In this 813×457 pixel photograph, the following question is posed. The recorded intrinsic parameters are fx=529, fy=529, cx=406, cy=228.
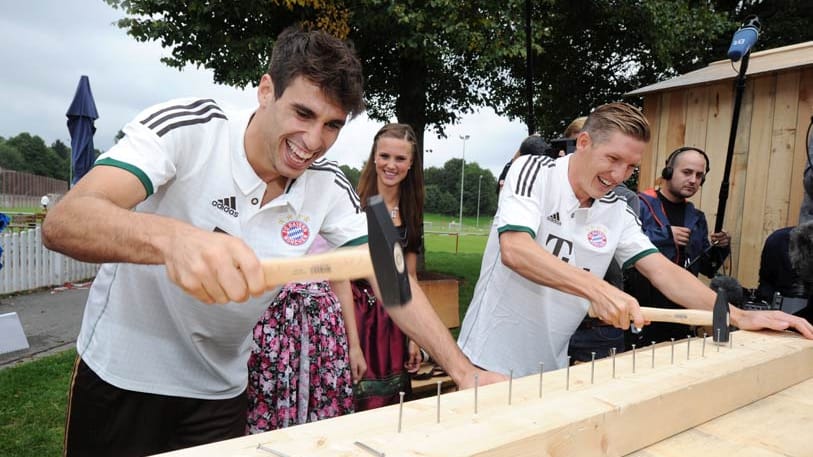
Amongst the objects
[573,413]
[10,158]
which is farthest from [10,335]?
[10,158]

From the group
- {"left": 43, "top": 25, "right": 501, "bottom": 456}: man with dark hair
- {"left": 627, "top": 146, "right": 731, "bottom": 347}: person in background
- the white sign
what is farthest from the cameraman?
the white sign

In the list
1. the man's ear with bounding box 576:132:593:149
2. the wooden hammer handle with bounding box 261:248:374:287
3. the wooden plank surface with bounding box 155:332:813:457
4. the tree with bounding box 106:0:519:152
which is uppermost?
the tree with bounding box 106:0:519:152

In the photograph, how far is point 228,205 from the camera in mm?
1782

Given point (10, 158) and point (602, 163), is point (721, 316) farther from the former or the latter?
point (10, 158)

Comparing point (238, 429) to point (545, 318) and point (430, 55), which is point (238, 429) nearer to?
point (545, 318)

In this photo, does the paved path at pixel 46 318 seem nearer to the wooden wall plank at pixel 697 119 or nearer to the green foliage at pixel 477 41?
the green foliage at pixel 477 41

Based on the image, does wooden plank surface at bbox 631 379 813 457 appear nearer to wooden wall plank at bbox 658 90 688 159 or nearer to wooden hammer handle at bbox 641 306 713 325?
wooden hammer handle at bbox 641 306 713 325

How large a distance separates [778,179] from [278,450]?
185 inches

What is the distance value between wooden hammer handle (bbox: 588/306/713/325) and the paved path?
19.5 feet

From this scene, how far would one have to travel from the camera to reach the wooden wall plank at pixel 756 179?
14.5ft

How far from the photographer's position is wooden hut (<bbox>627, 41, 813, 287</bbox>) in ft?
13.9

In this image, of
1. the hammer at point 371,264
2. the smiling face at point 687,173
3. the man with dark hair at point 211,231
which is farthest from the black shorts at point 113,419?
the smiling face at point 687,173

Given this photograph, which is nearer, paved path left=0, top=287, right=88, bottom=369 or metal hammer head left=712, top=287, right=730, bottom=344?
metal hammer head left=712, top=287, right=730, bottom=344

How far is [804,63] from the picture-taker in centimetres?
407
